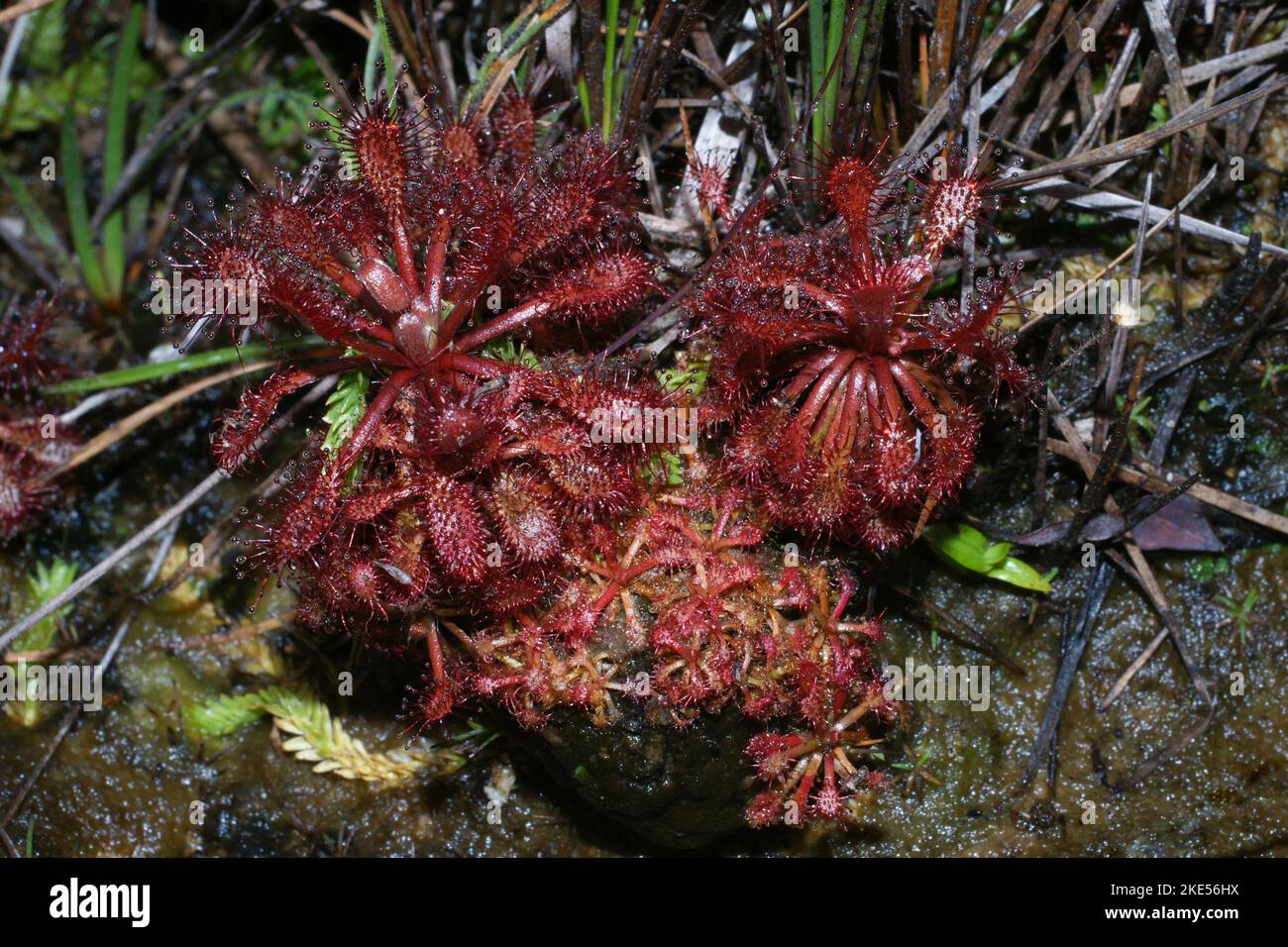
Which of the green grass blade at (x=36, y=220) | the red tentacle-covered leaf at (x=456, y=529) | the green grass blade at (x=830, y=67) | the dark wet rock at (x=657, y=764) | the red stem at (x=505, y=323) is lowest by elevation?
the dark wet rock at (x=657, y=764)

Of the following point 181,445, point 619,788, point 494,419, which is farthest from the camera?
point 181,445

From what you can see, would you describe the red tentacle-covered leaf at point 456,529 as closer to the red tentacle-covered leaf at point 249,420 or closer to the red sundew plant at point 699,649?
the red sundew plant at point 699,649

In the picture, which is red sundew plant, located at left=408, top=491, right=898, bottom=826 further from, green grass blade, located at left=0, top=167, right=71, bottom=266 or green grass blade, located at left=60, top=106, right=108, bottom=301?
green grass blade, located at left=0, top=167, right=71, bottom=266

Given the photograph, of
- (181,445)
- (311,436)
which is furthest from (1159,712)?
(181,445)

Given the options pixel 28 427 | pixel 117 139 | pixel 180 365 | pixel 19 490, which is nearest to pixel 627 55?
pixel 180 365

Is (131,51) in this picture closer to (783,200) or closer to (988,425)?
(783,200)

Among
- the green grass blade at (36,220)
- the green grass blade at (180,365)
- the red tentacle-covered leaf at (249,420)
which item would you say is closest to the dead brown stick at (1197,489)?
the red tentacle-covered leaf at (249,420)
